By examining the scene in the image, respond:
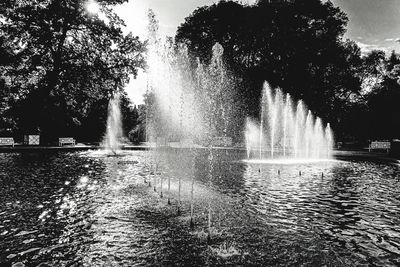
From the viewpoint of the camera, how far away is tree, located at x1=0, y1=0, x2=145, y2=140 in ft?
79.9

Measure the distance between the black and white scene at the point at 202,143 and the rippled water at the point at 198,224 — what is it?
→ 4cm

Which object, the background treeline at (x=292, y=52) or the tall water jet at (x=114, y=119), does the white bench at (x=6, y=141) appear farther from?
the background treeline at (x=292, y=52)

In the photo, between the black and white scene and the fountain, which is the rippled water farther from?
the fountain

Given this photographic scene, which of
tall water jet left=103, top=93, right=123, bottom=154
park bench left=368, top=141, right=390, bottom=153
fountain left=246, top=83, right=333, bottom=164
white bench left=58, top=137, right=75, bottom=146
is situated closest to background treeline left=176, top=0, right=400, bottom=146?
fountain left=246, top=83, right=333, bottom=164

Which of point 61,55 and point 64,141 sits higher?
point 61,55

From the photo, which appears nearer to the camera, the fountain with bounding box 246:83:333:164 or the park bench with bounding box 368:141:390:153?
the park bench with bounding box 368:141:390:153

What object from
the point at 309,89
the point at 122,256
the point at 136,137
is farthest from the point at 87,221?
the point at 136,137

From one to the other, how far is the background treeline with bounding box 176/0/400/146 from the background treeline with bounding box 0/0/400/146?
4.5 inches

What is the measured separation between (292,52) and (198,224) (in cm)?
3251

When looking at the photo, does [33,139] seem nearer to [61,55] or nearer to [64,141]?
[64,141]

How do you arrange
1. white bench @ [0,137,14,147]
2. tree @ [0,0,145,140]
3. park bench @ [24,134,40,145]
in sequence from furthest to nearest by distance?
park bench @ [24,134,40,145] < white bench @ [0,137,14,147] < tree @ [0,0,145,140]

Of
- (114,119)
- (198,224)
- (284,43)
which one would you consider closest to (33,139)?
(114,119)

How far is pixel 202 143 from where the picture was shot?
43219mm

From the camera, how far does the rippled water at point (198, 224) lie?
16.6ft
